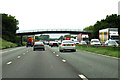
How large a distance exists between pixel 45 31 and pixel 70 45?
2170 inches

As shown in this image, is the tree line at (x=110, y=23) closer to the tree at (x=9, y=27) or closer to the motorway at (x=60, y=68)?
the tree at (x=9, y=27)

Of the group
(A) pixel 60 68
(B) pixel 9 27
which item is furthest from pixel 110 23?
(A) pixel 60 68

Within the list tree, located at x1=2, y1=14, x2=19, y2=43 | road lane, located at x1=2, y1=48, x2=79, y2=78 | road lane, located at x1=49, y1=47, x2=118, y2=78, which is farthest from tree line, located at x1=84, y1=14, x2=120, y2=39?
road lane, located at x1=2, y1=48, x2=79, y2=78

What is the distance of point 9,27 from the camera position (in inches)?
3494

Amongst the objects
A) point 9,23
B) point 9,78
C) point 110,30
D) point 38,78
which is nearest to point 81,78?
point 38,78

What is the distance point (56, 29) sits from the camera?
8431 cm

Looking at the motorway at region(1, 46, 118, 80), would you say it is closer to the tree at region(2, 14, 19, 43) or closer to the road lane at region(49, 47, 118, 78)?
the road lane at region(49, 47, 118, 78)

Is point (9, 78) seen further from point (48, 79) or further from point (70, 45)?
point (70, 45)

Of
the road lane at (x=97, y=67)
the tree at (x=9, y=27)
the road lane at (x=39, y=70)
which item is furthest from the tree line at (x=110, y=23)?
the road lane at (x=39, y=70)

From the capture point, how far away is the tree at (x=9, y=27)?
276ft

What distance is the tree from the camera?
8417cm

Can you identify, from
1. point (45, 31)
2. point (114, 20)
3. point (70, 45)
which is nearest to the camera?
point (70, 45)

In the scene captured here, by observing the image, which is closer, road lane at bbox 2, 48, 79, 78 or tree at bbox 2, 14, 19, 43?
road lane at bbox 2, 48, 79, 78

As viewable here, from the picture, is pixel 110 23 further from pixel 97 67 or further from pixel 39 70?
pixel 39 70
